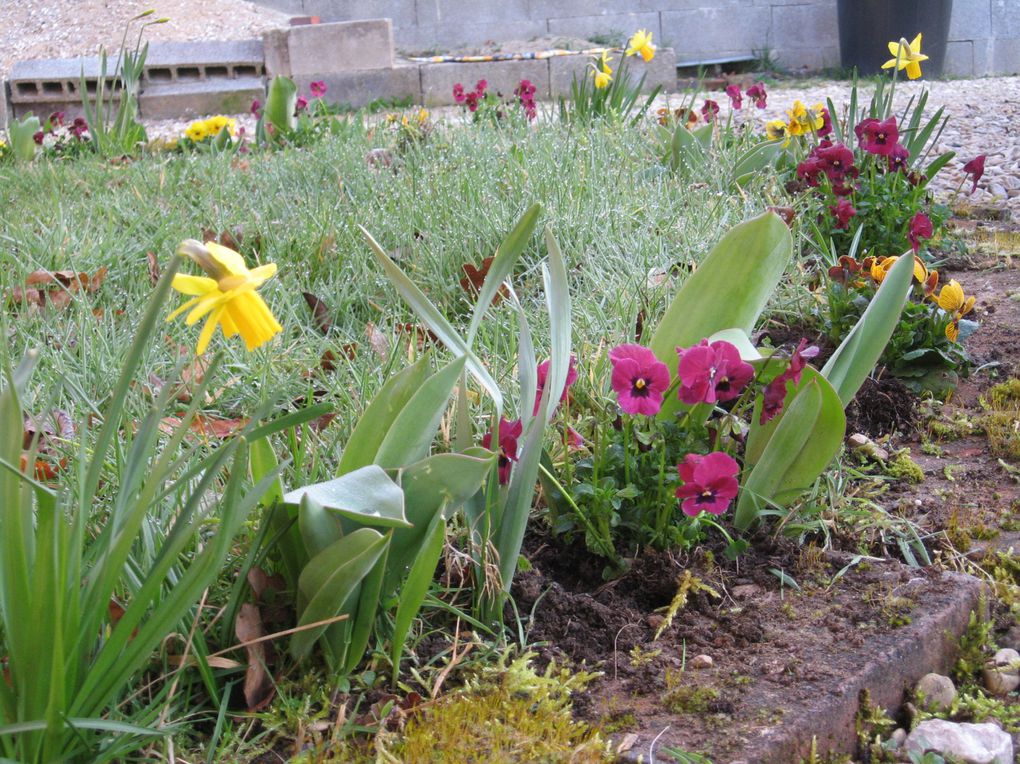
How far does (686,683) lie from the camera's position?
52.8 inches

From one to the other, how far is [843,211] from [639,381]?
5.02 ft

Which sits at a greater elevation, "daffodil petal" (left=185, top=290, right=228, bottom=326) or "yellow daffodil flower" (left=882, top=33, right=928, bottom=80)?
"yellow daffodil flower" (left=882, top=33, right=928, bottom=80)

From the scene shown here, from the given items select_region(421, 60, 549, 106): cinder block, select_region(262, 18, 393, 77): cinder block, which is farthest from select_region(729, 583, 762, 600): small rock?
select_region(262, 18, 393, 77): cinder block

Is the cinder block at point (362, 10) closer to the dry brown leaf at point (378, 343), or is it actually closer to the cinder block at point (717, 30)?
the cinder block at point (717, 30)

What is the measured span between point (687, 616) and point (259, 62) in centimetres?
742

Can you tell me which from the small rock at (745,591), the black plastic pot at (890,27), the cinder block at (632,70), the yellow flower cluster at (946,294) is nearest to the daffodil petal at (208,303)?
the small rock at (745,591)

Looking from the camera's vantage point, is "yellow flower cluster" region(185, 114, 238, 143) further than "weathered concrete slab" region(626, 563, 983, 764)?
Yes

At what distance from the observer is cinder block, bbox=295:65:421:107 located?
25.9 feet

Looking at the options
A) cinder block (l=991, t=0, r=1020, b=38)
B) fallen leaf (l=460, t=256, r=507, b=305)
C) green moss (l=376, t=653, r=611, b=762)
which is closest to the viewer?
green moss (l=376, t=653, r=611, b=762)

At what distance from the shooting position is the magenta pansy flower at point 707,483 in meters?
1.40

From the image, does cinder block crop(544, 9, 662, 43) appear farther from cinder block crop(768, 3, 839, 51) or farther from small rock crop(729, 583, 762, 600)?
small rock crop(729, 583, 762, 600)

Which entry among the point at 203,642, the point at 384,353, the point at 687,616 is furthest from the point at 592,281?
the point at 203,642

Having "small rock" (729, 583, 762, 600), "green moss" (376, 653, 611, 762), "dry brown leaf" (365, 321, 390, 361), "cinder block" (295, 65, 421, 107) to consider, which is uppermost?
"cinder block" (295, 65, 421, 107)

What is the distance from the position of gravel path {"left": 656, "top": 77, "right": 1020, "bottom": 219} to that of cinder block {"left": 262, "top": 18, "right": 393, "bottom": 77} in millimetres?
2418
